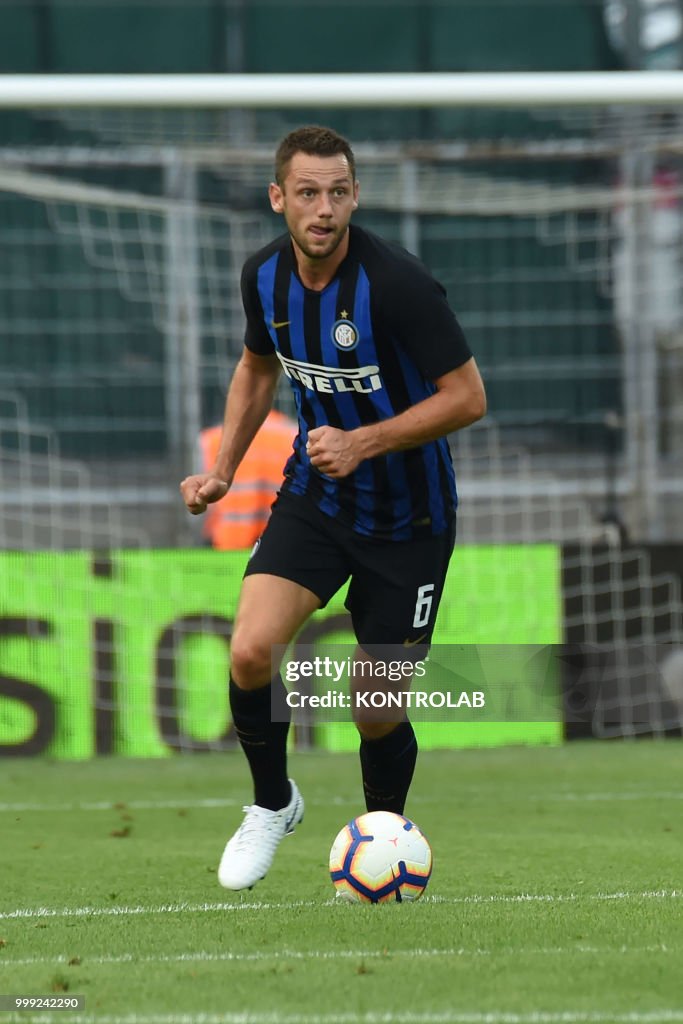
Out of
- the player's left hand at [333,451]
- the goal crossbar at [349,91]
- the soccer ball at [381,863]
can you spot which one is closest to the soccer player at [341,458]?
the player's left hand at [333,451]

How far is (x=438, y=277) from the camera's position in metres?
11.2

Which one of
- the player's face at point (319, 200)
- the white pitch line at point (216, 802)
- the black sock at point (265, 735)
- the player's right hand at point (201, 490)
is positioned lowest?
the white pitch line at point (216, 802)

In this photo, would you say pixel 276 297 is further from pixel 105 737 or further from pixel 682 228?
pixel 682 228

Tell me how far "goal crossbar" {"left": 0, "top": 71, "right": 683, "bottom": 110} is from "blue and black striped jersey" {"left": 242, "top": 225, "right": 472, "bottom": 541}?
255 centimetres

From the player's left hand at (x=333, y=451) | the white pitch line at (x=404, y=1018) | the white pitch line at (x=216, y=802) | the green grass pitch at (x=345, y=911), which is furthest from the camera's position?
the white pitch line at (x=216, y=802)

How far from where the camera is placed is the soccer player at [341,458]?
15.5 ft

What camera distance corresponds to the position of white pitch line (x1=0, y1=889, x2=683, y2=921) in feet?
15.4

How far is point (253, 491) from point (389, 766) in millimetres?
5739

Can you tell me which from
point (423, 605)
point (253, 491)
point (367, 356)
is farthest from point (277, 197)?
point (253, 491)

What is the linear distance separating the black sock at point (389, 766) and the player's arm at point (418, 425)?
0.99 metres

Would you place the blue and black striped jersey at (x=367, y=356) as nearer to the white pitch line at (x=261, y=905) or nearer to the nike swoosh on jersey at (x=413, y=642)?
the nike swoosh on jersey at (x=413, y=642)

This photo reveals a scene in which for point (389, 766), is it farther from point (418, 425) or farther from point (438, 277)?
point (438, 277)

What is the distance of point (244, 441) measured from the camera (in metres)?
5.31

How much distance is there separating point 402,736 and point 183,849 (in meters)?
1.34
